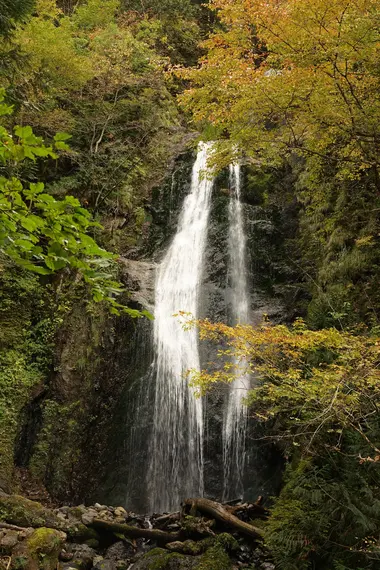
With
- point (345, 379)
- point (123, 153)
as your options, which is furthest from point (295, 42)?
point (123, 153)

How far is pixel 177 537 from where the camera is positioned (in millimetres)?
6988

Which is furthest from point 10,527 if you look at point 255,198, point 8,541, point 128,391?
point 255,198

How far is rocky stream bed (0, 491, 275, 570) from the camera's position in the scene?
5.71 meters

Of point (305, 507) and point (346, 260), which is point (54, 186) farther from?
point (305, 507)

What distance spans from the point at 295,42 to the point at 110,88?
1111cm

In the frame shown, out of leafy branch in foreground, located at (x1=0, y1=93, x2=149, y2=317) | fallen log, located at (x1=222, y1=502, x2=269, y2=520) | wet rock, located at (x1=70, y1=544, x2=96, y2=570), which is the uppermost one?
leafy branch in foreground, located at (x1=0, y1=93, x2=149, y2=317)

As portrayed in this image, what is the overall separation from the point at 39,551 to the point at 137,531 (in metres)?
2.20

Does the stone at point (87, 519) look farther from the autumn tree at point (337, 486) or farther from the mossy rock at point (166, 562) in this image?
the autumn tree at point (337, 486)

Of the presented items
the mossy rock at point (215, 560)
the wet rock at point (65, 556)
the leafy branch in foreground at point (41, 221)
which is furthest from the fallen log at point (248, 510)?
the leafy branch in foreground at point (41, 221)

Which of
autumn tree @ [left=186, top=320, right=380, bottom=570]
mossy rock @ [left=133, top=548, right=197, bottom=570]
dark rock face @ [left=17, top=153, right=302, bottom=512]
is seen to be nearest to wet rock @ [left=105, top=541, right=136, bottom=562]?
mossy rock @ [left=133, top=548, right=197, bottom=570]

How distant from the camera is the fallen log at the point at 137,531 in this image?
7.02 m

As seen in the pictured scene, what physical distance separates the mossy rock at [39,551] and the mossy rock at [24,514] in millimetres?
640

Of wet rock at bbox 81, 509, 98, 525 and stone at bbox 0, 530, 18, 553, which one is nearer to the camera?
stone at bbox 0, 530, 18, 553

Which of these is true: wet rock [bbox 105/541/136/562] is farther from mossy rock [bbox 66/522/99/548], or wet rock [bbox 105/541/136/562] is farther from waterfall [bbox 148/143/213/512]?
waterfall [bbox 148/143/213/512]
